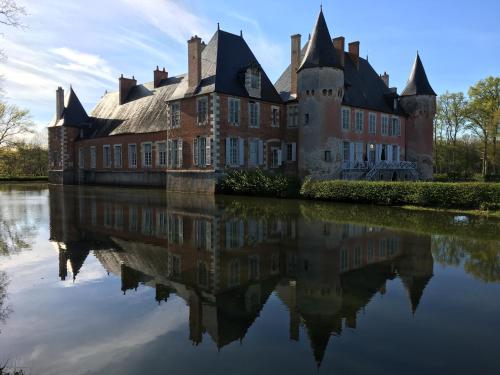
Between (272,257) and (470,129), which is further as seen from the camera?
(470,129)

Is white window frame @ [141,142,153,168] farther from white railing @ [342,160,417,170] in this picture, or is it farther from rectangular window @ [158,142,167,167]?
white railing @ [342,160,417,170]

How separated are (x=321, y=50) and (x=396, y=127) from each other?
12.3 metres

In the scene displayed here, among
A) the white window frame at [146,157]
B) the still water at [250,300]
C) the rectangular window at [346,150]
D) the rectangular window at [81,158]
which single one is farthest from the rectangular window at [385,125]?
the rectangular window at [81,158]

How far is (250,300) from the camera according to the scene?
5.81m

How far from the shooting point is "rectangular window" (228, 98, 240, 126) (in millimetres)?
25281

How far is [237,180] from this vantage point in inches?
922

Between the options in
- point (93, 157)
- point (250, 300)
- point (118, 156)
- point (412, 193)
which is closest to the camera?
point (250, 300)

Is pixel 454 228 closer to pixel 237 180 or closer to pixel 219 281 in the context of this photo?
pixel 219 281

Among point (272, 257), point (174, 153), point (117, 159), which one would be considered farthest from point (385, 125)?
point (272, 257)

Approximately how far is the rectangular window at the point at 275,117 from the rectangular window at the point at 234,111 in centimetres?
311

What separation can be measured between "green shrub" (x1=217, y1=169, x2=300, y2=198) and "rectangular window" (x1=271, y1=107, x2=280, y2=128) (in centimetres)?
556

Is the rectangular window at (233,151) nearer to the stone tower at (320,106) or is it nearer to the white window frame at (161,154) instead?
the stone tower at (320,106)

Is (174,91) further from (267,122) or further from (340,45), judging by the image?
(340,45)

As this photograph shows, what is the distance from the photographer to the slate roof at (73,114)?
134 ft
